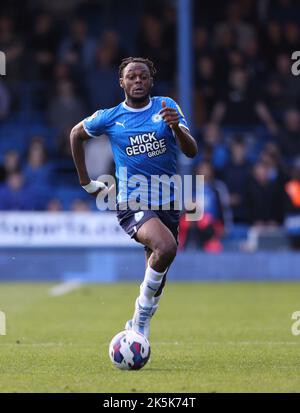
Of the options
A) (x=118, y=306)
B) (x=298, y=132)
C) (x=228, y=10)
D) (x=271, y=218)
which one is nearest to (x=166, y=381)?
(x=118, y=306)

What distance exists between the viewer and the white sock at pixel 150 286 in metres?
8.47

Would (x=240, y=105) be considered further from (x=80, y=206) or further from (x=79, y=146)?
(x=79, y=146)

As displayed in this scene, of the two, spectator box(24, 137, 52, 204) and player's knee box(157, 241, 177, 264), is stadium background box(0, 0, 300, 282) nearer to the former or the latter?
spectator box(24, 137, 52, 204)

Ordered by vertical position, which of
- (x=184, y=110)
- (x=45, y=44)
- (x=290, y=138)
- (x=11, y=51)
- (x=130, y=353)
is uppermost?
(x=45, y=44)

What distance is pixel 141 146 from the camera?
28.7ft

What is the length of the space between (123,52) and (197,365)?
12498mm

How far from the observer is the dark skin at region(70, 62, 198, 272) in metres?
8.34

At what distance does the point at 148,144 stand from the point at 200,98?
457 inches

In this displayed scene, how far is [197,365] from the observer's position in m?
8.34

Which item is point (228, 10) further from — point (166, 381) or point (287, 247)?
point (166, 381)

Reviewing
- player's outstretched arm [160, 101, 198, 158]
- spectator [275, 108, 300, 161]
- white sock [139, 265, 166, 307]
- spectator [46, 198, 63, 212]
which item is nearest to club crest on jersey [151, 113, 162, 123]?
player's outstretched arm [160, 101, 198, 158]

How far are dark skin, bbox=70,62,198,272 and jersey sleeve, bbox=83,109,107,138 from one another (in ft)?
0.16

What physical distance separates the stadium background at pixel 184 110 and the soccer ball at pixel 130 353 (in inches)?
365

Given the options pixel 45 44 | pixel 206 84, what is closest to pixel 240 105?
pixel 206 84
